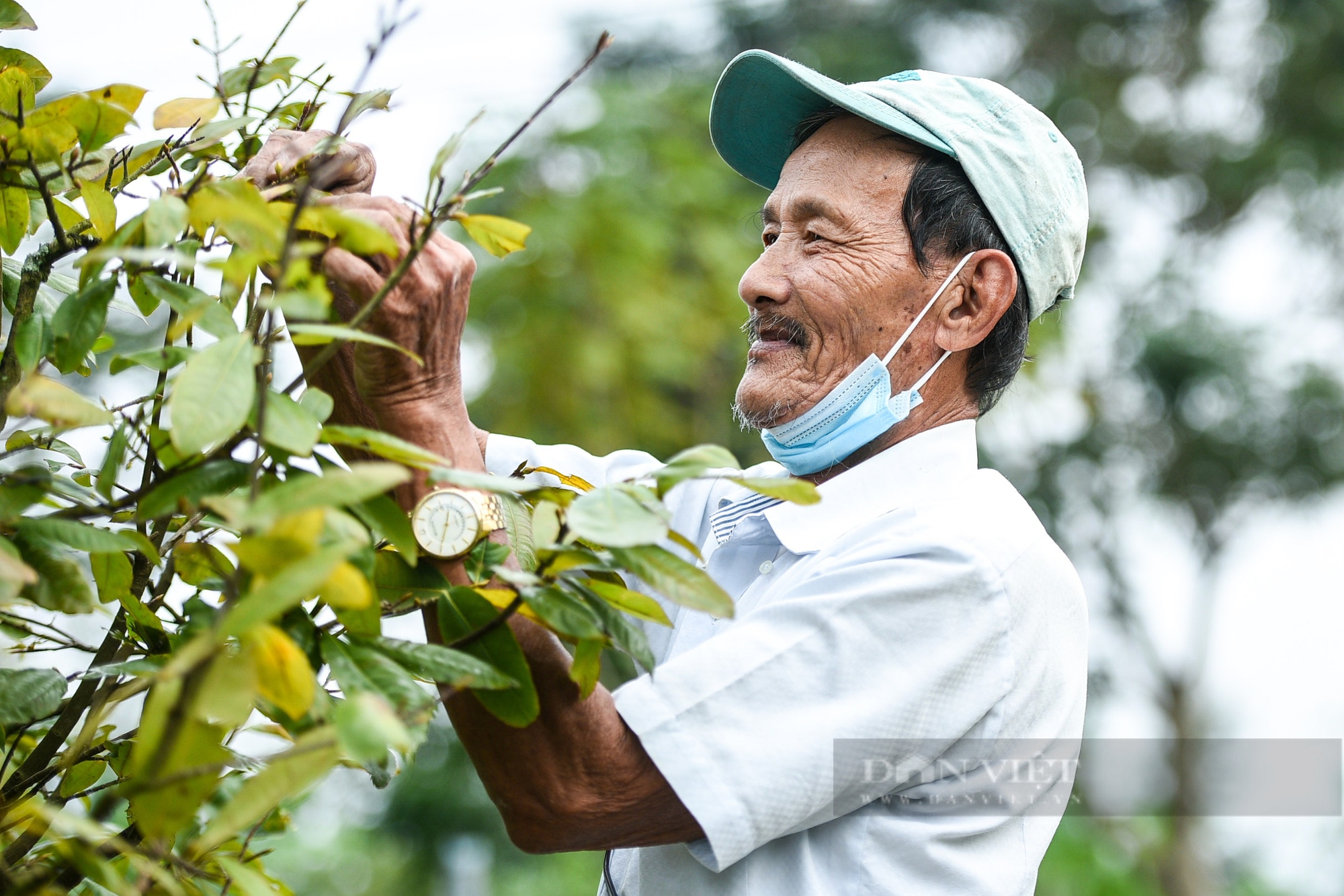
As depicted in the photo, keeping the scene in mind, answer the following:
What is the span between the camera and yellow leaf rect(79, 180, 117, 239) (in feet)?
3.26

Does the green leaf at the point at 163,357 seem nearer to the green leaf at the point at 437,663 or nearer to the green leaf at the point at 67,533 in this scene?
the green leaf at the point at 67,533

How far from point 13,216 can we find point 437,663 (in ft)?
1.79

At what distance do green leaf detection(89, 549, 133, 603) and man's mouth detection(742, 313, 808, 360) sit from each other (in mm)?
869

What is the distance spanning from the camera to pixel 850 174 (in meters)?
1.68

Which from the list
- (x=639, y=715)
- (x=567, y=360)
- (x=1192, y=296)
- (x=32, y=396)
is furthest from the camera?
(x=1192, y=296)

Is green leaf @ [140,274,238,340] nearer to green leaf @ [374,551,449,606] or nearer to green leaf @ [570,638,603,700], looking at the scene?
green leaf @ [374,551,449,606]

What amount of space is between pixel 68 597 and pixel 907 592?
76 cm

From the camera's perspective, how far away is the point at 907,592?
126 cm

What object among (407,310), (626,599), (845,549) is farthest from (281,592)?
(845,549)

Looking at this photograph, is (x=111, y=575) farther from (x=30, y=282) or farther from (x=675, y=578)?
(x=675, y=578)

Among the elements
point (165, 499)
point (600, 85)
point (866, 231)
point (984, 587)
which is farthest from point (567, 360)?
point (165, 499)

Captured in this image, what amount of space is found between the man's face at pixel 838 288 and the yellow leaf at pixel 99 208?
2.74ft

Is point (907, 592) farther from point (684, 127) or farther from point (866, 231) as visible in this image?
point (684, 127)

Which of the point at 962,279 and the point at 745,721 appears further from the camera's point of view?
the point at 962,279
